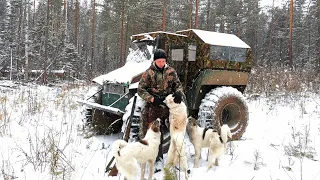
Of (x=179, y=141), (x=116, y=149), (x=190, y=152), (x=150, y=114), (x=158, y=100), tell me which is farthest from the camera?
(x=190, y=152)

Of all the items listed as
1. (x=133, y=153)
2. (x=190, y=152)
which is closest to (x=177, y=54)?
(x=190, y=152)

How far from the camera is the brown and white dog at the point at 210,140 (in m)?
3.84

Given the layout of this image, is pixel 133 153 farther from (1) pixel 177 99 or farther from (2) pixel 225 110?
(2) pixel 225 110

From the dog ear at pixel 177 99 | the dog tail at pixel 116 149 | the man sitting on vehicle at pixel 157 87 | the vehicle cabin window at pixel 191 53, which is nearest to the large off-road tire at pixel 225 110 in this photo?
the vehicle cabin window at pixel 191 53

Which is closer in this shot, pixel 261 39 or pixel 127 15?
pixel 127 15

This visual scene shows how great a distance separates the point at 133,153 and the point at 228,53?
11.3ft

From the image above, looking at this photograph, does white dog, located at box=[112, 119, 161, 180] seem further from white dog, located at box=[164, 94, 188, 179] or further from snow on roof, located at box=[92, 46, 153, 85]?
snow on roof, located at box=[92, 46, 153, 85]

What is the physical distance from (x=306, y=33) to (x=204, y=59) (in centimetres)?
3333

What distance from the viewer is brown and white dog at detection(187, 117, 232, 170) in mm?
3836

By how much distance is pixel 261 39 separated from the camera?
40.3 m

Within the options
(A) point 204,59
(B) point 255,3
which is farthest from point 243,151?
(B) point 255,3

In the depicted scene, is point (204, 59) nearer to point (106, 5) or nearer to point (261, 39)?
point (106, 5)

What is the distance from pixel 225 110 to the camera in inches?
222

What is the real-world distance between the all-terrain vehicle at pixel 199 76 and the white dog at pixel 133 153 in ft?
5.47
